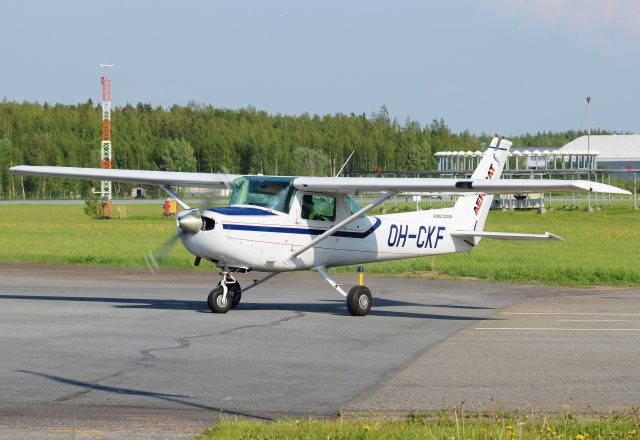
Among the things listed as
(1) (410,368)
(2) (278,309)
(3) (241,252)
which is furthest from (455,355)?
(2) (278,309)

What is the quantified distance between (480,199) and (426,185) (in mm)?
3420

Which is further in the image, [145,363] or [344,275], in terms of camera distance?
[344,275]

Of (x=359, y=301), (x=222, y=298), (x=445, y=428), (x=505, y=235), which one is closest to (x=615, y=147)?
(x=505, y=235)

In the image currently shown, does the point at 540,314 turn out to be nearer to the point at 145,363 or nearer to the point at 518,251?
the point at 145,363

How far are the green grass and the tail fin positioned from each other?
12020 mm

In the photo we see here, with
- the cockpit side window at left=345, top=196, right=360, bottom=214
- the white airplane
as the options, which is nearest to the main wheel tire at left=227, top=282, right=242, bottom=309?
the white airplane

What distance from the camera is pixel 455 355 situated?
14633 millimetres

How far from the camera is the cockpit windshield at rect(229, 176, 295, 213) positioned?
19.8 meters

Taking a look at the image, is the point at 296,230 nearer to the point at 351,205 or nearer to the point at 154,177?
the point at 351,205

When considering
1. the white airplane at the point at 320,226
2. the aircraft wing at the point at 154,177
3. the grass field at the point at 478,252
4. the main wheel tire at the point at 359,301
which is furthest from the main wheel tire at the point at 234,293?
the grass field at the point at 478,252

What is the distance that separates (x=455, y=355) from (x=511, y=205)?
224ft

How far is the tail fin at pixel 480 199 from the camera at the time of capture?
866 inches

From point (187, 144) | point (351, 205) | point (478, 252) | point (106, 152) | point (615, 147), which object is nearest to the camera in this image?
point (351, 205)

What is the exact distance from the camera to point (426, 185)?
19.2 meters
